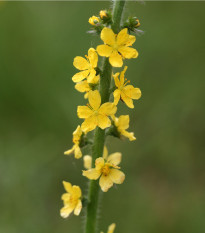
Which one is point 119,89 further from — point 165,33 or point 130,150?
point 165,33

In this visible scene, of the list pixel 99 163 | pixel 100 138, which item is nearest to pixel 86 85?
pixel 100 138

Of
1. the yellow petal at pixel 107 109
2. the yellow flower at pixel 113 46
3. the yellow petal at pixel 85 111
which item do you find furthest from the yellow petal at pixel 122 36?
the yellow petal at pixel 85 111

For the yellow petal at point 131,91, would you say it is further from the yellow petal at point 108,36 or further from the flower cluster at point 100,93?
the yellow petal at point 108,36

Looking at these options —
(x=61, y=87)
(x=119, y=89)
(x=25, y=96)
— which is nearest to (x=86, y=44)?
(x=61, y=87)

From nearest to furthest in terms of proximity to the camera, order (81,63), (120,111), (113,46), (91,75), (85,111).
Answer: (113,46)
(91,75)
(85,111)
(81,63)
(120,111)

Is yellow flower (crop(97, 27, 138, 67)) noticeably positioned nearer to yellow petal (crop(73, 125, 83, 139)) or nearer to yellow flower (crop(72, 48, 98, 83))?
yellow flower (crop(72, 48, 98, 83))

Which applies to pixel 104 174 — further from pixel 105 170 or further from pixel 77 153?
pixel 77 153
